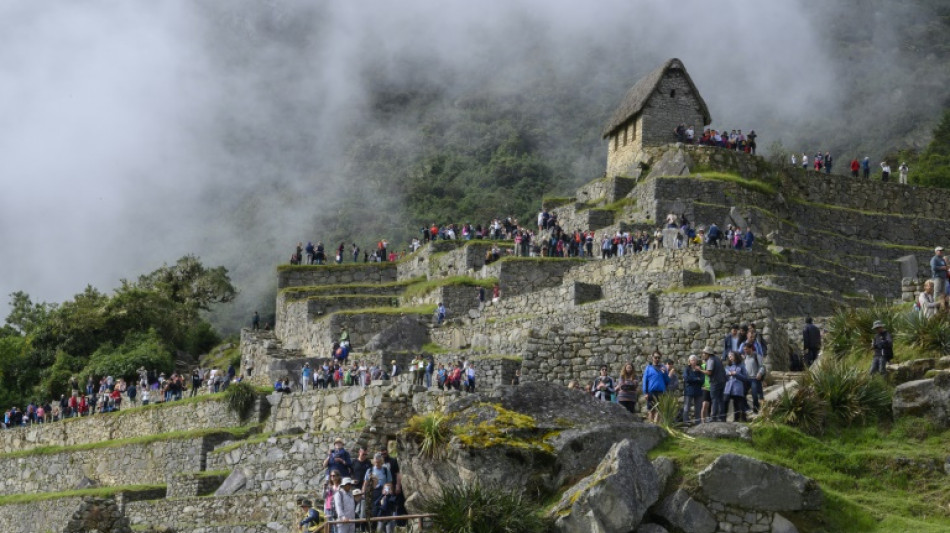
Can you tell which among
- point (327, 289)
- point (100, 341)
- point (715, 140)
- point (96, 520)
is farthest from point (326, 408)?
point (100, 341)

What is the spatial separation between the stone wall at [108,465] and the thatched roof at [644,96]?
890 inches

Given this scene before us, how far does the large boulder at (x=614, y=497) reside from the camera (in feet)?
68.2

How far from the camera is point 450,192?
9025 centimetres

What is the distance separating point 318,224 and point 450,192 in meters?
8.52

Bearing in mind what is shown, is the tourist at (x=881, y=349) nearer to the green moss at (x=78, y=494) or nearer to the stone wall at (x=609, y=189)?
the green moss at (x=78, y=494)

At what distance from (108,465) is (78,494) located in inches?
164

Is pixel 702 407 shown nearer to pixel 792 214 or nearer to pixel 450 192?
pixel 792 214

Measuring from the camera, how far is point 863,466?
2294 cm

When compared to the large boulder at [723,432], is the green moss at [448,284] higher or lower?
higher

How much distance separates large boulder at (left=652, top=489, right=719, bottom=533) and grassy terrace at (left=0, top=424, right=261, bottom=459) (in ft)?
73.4

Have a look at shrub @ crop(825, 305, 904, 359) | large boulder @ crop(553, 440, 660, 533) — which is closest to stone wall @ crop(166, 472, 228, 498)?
shrub @ crop(825, 305, 904, 359)

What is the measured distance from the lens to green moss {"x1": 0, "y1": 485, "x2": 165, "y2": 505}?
1574 inches

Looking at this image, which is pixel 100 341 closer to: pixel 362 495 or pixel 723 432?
pixel 362 495

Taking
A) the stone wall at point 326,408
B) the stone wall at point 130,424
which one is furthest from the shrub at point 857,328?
the stone wall at point 130,424
